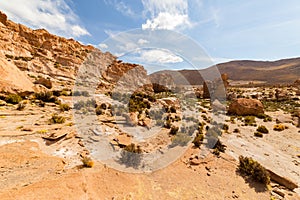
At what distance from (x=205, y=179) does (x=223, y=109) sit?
1839 centimetres

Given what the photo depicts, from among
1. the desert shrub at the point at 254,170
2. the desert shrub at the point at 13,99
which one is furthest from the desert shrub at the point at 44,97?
the desert shrub at the point at 254,170

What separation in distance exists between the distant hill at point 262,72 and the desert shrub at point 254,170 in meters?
82.7

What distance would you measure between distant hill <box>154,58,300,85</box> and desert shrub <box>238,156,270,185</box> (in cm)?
8275

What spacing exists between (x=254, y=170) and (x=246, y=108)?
1611 cm

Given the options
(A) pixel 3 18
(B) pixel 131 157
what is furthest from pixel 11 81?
(A) pixel 3 18

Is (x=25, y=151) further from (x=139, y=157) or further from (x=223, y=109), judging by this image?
(x=223, y=109)

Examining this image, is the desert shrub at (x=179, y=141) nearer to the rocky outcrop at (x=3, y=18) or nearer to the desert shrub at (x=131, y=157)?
the desert shrub at (x=131, y=157)

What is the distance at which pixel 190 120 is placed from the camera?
14422 millimetres

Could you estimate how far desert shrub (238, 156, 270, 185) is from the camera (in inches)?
248

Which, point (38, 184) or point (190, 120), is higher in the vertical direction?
point (38, 184)

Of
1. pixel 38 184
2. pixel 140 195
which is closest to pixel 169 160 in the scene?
pixel 140 195

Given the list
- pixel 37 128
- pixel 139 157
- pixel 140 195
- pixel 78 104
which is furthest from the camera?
pixel 78 104

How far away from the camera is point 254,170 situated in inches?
262

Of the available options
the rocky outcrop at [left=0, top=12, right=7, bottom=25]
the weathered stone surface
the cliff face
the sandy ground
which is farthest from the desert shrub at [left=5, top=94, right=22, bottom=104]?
the rocky outcrop at [left=0, top=12, right=7, bottom=25]
